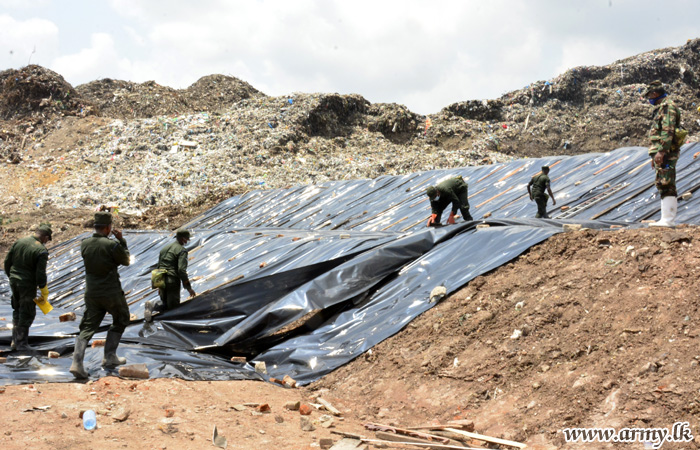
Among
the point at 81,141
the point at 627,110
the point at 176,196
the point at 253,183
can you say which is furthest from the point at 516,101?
the point at 81,141

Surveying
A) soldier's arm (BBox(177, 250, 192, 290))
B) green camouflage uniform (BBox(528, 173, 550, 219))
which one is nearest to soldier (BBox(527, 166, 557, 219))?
green camouflage uniform (BBox(528, 173, 550, 219))

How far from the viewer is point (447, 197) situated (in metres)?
8.70

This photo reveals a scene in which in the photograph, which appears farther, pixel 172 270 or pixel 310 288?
pixel 172 270

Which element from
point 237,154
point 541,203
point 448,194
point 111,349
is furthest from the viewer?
point 237,154

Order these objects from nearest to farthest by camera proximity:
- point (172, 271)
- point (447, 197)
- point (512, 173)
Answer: point (172, 271) → point (447, 197) → point (512, 173)

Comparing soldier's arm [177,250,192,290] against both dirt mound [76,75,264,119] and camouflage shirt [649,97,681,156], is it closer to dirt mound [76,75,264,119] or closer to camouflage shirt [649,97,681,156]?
camouflage shirt [649,97,681,156]

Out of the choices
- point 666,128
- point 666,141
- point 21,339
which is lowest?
point 21,339

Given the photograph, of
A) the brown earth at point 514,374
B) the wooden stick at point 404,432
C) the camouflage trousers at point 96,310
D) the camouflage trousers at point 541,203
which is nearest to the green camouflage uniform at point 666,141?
the brown earth at point 514,374

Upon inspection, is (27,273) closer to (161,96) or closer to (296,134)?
(296,134)

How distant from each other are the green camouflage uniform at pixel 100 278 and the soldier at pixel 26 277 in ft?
4.20

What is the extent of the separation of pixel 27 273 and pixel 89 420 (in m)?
2.85

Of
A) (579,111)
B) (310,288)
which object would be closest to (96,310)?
(310,288)

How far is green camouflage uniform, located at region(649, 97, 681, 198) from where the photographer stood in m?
5.84

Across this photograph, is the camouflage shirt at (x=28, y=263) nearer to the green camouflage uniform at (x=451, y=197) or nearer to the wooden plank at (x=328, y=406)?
the wooden plank at (x=328, y=406)
